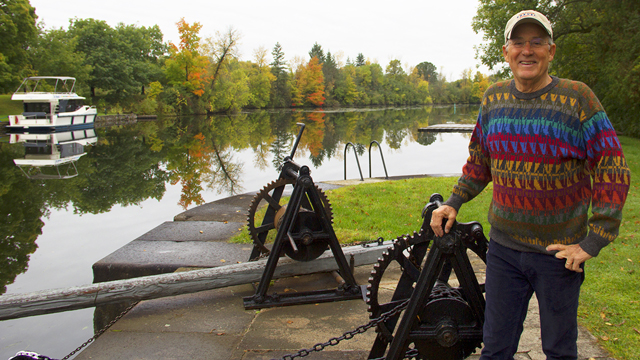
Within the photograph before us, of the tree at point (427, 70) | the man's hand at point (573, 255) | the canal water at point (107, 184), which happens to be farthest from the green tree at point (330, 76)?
the man's hand at point (573, 255)

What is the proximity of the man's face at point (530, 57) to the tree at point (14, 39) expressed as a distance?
47.4 m

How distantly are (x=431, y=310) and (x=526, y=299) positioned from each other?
0.63 meters

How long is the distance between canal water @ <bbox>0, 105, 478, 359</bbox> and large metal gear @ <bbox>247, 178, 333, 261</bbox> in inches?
84.0

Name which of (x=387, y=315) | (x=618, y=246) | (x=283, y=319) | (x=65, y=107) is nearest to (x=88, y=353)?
(x=283, y=319)

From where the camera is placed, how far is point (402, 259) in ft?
10.1

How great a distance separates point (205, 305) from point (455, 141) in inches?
1123

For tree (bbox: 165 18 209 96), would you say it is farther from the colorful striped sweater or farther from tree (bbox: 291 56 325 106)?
the colorful striped sweater

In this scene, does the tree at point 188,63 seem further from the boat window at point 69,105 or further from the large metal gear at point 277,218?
the large metal gear at point 277,218

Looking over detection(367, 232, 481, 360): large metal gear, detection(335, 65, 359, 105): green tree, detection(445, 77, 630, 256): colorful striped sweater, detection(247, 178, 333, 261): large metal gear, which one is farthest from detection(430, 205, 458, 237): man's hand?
detection(335, 65, 359, 105): green tree

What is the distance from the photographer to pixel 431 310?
2.88 meters

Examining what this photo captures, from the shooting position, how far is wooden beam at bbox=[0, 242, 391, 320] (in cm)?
418

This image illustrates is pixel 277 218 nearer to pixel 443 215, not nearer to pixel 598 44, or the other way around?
pixel 443 215

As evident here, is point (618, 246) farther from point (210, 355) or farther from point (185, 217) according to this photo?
point (185, 217)

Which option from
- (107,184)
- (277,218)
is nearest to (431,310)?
(277,218)
